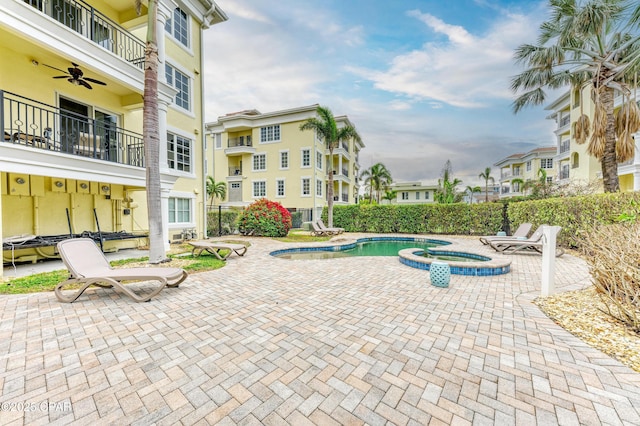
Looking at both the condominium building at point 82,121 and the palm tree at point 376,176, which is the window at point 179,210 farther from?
the palm tree at point 376,176

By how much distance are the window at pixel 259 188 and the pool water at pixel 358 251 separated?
51.1ft

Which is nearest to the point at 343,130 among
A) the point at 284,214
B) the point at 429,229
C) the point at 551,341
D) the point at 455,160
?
the point at 284,214

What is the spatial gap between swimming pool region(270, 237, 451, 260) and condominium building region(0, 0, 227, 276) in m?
5.28

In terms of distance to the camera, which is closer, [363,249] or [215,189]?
[363,249]

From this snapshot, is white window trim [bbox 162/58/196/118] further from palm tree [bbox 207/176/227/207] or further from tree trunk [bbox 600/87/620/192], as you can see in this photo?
tree trunk [bbox 600/87/620/192]

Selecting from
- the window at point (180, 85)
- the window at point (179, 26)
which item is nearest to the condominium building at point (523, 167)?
the window at point (180, 85)

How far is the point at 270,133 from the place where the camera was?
27547 mm

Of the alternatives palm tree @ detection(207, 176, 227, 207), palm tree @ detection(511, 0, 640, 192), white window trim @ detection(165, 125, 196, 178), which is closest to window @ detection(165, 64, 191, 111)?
white window trim @ detection(165, 125, 196, 178)

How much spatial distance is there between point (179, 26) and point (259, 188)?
16302 millimetres

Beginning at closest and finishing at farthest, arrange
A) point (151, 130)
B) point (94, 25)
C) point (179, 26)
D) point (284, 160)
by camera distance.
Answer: point (151, 130), point (94, 25), point (179, 26), point (284, 160)

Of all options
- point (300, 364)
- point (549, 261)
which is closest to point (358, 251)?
point (549, 261)

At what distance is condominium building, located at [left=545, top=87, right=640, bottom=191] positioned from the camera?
67.3 ft

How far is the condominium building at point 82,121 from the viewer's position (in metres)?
6.79

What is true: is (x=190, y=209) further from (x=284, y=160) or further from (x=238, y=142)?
(x=238, y=142)
